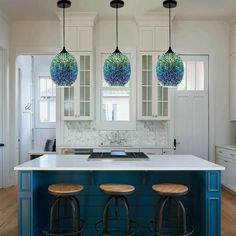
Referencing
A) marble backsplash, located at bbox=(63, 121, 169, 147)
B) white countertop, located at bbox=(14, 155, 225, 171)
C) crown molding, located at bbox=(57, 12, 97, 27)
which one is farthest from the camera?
marble backsplash, located at bbox=(63, 121, 169, 147)

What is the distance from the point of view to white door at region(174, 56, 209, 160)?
586 centimetres

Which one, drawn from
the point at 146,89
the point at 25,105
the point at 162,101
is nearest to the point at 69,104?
the point at 146,89

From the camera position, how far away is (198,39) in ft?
19.2

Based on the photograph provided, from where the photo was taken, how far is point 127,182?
10.7 feet

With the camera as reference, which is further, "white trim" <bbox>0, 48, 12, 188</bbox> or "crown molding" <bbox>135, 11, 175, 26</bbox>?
"white trim" <bbox>0, 48, 12, 188</bbox>

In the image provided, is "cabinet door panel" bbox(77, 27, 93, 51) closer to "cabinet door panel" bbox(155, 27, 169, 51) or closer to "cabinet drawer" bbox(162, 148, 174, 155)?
"cabinet door panel" bbox(155, 27, 169, 51)

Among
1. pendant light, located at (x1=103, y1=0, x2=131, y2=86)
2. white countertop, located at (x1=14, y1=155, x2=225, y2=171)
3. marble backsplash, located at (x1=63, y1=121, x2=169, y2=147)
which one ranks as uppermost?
pendant light, located at (x1=103, y1=0, x2=131, y2=86)

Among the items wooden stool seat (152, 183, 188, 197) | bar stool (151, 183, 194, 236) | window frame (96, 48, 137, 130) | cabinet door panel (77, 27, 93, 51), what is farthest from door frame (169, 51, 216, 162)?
wooden stool seat (152, 183, 188, 197)

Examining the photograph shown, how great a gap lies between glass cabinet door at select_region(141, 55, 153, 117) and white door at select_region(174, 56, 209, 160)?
659 mm

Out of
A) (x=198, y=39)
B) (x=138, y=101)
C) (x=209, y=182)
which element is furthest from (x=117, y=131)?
(x=209, y=182)

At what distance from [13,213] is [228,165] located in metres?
3.59

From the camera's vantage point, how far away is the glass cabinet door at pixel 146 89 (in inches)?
215

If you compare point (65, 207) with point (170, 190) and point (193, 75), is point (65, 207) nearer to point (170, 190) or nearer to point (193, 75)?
point (170, 190)

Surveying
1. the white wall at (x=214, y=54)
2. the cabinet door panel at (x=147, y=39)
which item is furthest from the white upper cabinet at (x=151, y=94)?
the white wall at (x=214, y=54)
